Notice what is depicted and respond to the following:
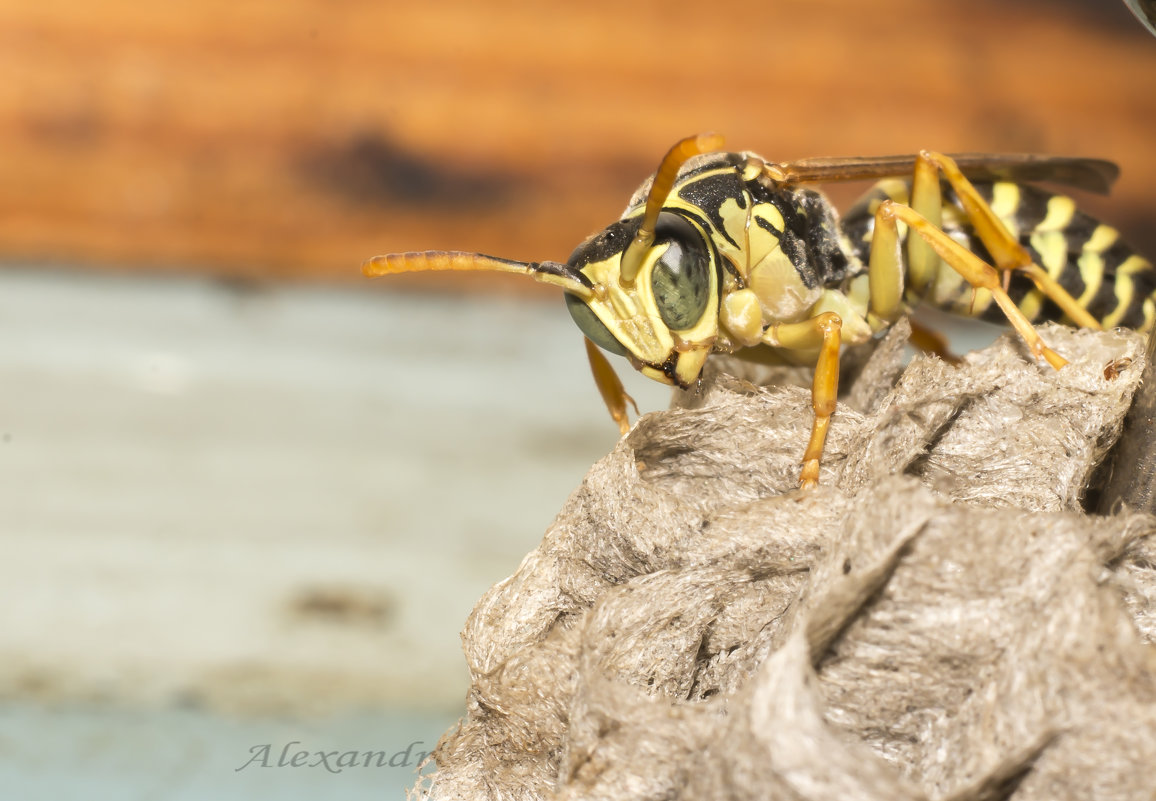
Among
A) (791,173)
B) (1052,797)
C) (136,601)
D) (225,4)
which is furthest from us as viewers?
(225,4)

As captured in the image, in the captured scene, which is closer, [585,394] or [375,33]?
[585,394]

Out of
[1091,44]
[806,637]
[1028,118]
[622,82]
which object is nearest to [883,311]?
[806,637]

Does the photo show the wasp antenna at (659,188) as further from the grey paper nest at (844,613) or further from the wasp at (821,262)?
the grey paper nest at (844,613)

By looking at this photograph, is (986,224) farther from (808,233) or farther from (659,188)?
(659,188)

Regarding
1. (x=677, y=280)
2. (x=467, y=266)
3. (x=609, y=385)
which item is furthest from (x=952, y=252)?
(x=467, y=266)

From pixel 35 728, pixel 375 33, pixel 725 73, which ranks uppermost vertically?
pixel 375 33

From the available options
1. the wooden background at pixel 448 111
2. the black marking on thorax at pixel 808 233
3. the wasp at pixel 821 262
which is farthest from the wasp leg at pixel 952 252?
the wooden background at pixel 448 111

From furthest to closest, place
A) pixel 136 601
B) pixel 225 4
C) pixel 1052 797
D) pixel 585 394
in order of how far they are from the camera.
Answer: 1. pixel 225 4
2. pixel 585 394
3. pixel 136 601
4. pixel 1052 797

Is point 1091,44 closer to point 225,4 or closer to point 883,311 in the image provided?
point 883,311
